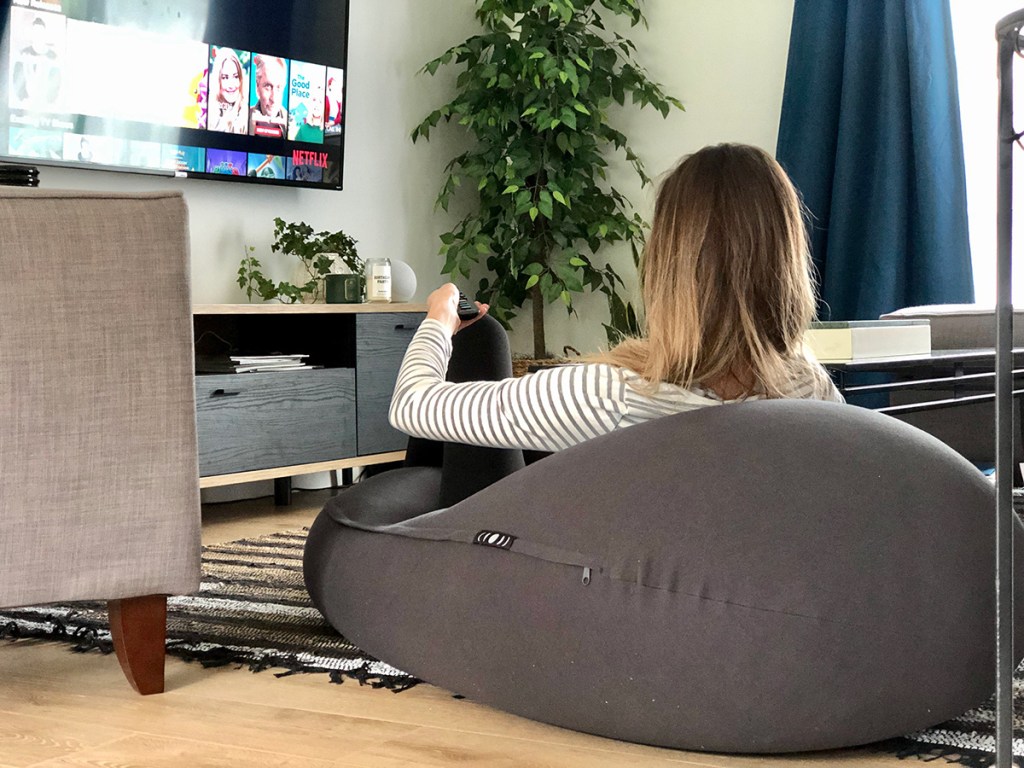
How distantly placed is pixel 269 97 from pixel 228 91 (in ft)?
0.52

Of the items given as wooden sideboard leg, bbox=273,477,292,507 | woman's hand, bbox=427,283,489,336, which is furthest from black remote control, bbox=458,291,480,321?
wooden sideboard leg, bbox=273,477,292,507

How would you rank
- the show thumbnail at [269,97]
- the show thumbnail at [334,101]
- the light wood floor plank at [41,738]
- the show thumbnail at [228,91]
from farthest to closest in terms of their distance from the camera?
the show thumbnail at [334,101], the show thumbnail at [269,97], the show thumbnail at [228,91], the light wood floor plank at [41,738]

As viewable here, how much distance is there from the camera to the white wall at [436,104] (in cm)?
452

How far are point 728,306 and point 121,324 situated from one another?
0.80m

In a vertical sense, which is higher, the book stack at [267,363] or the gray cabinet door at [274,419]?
the book stack at [267,363]

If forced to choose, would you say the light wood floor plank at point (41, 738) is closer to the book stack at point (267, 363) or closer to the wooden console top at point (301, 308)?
the wooden console top at point (301, 308)

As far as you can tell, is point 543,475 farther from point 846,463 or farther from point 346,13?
point 346,13

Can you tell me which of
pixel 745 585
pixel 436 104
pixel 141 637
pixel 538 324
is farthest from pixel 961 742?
pixel 436 104

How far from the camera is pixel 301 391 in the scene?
375cm

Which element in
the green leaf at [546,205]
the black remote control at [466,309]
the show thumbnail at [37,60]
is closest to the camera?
the black remote control at [466,309]

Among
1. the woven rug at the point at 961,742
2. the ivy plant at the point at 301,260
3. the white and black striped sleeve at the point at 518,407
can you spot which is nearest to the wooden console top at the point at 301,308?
the ivy plant at the point at 301,260

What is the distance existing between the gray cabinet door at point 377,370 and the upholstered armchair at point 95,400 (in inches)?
88.5

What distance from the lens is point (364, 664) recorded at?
6.24 feet

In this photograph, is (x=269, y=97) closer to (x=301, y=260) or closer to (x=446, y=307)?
(x=301, y=260)
